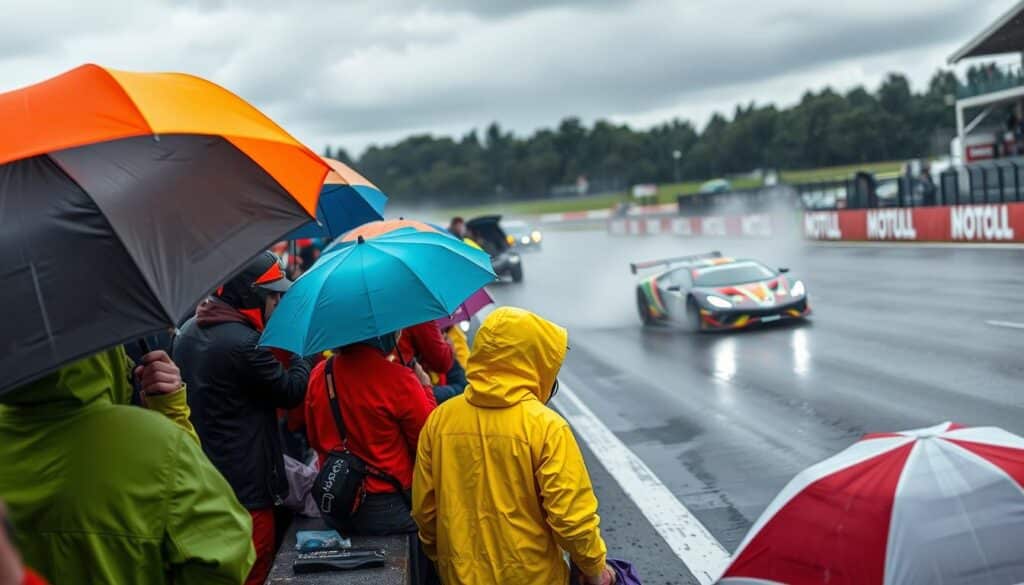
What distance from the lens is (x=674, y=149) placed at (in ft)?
466

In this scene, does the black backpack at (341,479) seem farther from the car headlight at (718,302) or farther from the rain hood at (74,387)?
the car headlight at (718,302)

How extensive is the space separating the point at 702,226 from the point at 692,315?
109ft

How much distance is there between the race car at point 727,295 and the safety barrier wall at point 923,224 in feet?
40.0

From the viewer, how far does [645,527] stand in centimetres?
757

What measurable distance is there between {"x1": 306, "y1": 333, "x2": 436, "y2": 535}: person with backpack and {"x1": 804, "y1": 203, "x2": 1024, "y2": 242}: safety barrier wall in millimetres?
26127

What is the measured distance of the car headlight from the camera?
17.9 metres

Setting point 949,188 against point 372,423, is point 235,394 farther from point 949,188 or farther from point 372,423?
point 949,188

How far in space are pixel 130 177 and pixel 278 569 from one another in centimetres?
221

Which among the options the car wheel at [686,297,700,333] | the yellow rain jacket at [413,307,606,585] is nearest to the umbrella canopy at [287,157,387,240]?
the yellow rain jacket at [413,307,606,585]

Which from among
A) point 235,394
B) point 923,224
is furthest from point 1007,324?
point 923,224

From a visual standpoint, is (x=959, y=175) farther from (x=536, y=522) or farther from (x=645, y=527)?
(x=536, y=522)

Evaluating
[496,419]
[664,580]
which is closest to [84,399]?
[496,419]

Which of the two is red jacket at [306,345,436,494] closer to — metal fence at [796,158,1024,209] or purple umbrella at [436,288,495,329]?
purple umbrella at [436,288,495,329]

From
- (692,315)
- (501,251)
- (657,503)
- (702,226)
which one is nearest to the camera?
(657,503)
